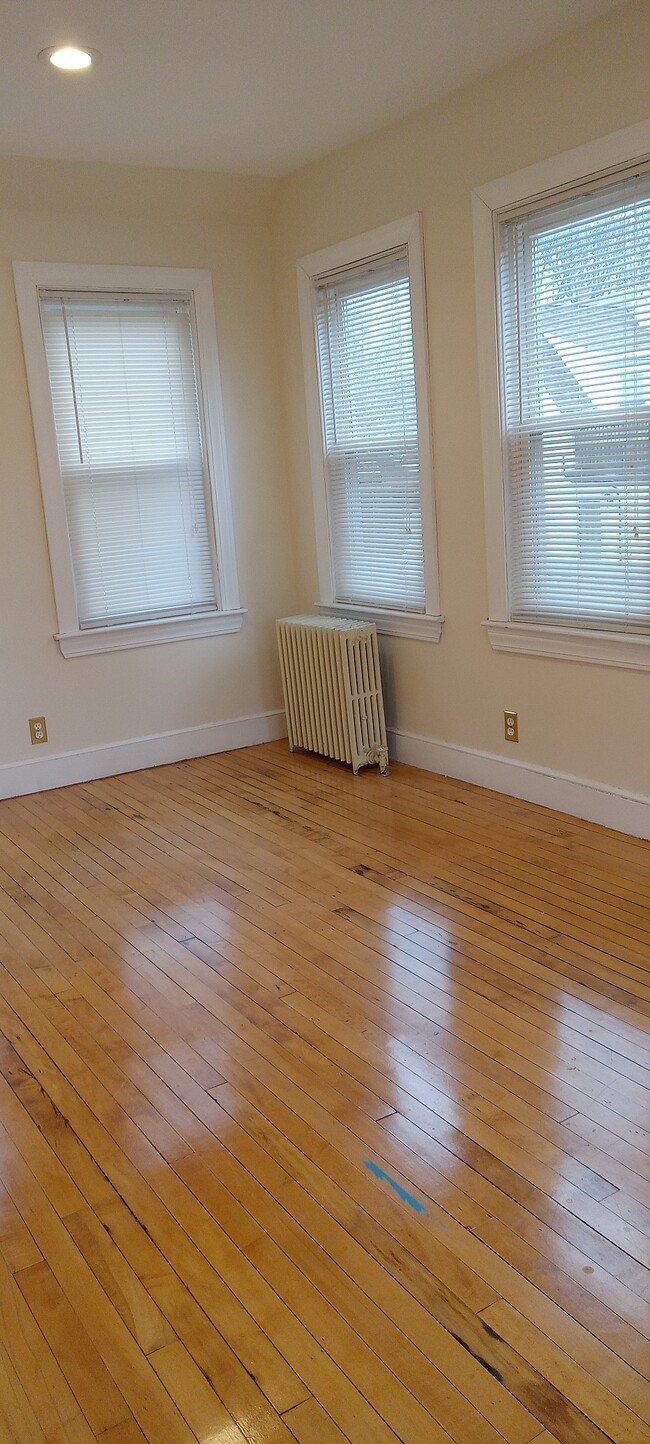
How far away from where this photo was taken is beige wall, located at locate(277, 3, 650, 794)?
3496 millimetres

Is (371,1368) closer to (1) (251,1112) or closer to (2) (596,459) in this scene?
(1) (251,1112)

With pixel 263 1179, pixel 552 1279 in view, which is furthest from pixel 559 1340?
pixel 263 1179

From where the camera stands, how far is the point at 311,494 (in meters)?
5.33

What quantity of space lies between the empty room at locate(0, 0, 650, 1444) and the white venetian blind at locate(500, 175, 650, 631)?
0.02 m

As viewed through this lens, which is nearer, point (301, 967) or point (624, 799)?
point (301, 967)

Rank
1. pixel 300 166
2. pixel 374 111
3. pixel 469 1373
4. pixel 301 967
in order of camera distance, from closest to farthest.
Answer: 1. pixel 469 1373
2. pixel 301 967
3. pixel 374 111
4. pixel 300 166

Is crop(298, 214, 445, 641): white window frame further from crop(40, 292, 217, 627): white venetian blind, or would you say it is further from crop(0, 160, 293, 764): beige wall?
crop(40, 292, 217, 627): white venetian blind

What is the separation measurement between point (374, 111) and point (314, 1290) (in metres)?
4.07

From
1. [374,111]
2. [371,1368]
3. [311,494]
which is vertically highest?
[374,111]

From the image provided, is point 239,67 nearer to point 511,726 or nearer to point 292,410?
point 292,410

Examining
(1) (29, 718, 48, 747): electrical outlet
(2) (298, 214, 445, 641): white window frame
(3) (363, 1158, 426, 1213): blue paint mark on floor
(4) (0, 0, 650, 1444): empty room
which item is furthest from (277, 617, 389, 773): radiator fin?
(3) (363, 1158, 426, 1213): blue paint mark on floor

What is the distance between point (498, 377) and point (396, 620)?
1226mm

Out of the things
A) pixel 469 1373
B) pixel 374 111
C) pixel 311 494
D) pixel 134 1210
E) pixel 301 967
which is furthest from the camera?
pixel 311 494

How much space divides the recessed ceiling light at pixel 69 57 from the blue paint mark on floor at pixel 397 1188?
3317 mm
